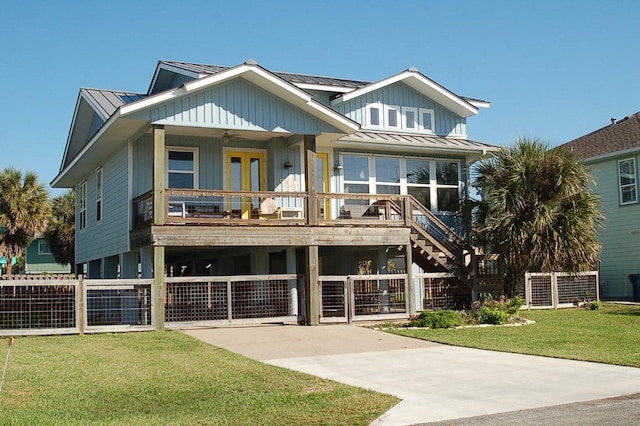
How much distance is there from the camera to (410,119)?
992 inches

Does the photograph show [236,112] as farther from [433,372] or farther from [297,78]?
[433,372]

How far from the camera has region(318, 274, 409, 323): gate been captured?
742 inches

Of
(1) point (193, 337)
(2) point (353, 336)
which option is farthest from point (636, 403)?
(1) point (193, 337)

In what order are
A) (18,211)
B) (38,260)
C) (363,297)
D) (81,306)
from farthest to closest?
(38,260) < (18,211) < (363,297) < (81,306)

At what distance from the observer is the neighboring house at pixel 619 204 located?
90.7 ft

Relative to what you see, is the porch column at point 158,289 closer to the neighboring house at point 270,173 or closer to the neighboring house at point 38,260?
the neighboring house at point 270,173

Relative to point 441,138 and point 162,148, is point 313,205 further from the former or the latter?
point 441,138

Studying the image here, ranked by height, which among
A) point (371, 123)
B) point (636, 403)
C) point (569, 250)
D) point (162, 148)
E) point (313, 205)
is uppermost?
point (371, 123)

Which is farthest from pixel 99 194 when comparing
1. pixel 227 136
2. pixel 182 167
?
pixel 227 136

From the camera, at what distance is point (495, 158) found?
2167 cm

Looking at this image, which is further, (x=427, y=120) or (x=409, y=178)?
(x=427, y=120)

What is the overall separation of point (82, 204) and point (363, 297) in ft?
44.3

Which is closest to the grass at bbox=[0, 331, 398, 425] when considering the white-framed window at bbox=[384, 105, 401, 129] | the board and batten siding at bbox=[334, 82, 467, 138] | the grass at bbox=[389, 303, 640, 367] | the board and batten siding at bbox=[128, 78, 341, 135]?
the grass at bbox=[389, 303, 640, 367]

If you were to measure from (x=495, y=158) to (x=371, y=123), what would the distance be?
15.6 ft
